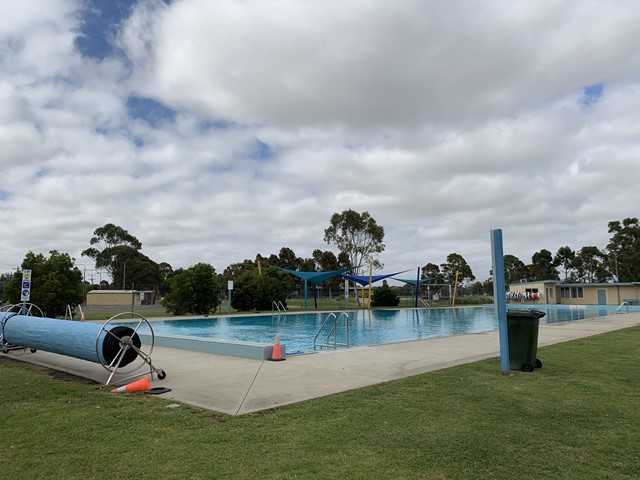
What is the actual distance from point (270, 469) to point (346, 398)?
2397 millimetres

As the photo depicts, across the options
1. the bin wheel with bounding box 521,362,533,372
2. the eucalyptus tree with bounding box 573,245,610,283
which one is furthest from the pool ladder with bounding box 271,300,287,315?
the eucalyptus tree with bounding box 573,245,610,283

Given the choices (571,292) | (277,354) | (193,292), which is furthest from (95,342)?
(571,292)

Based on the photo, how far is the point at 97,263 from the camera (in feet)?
227

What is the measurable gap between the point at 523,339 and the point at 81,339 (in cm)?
739

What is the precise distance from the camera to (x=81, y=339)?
276 inches

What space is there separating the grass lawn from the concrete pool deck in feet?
1.48

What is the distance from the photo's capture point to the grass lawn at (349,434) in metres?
3.50

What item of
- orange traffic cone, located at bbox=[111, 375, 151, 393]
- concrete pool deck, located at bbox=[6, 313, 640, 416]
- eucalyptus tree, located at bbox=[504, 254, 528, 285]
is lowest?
concrete pool deck, located at bbox=[6, 313, 640, 416]

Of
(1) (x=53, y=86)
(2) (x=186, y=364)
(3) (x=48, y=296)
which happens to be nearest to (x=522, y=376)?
(2) (x=186, y=364)

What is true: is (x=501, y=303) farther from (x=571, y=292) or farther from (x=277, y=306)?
(x=571, y=292)

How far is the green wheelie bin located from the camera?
7684 mm

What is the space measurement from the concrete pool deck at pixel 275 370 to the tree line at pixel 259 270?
39.4 ft

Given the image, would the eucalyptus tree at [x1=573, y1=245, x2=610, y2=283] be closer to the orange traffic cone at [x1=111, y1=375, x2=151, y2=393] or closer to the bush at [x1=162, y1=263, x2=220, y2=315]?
the bush at [x1=162, y1=263, x2=220, y2=315]

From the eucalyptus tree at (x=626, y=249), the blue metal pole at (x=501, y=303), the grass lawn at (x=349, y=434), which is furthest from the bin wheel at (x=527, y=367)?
the eucalyptus tree at (x=626, y=249)
